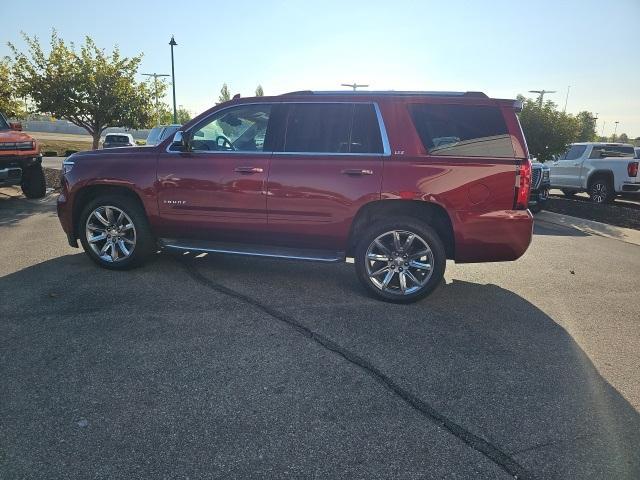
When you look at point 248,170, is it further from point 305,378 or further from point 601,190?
point 601,190

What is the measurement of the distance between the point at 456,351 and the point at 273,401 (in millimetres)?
1548

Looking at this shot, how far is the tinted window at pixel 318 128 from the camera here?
4.60m

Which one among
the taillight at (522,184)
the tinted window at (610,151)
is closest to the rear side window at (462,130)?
the taillight at (522,184)

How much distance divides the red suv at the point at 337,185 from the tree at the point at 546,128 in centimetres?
1510

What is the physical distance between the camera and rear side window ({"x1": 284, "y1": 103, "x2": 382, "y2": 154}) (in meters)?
4.53

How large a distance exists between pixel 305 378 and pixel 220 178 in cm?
255

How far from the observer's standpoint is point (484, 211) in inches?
169

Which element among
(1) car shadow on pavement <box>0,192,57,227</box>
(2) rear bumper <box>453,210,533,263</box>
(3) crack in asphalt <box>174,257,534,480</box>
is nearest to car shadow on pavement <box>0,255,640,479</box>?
(3) crack in asphalt <box>174,257,534,480</box>

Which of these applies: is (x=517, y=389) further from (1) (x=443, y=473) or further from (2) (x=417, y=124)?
(2) (x=417, y=124)

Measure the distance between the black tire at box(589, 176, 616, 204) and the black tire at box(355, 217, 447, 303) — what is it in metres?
11.8

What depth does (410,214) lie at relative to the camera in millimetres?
4598

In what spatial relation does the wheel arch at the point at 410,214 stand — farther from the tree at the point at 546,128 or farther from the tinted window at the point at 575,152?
the tree at the point at 546,128

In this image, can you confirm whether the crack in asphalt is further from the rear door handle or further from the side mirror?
the side mirror

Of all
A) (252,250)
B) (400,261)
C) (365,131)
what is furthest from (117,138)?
(400,261)
